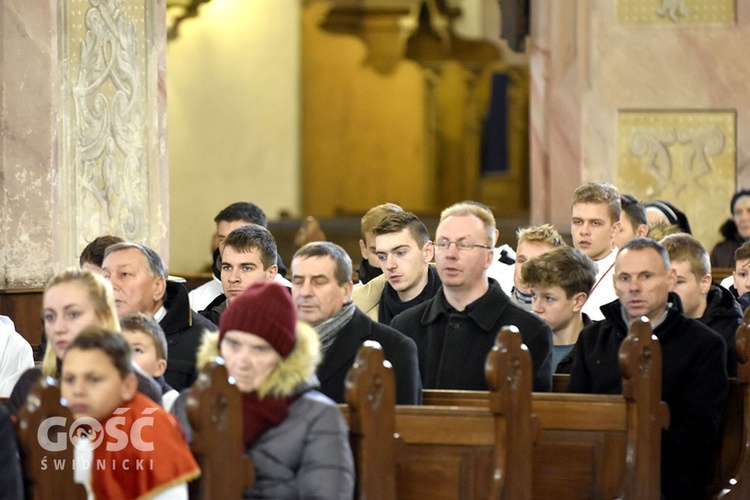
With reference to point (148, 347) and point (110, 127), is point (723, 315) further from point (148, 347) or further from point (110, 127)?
point (110, 127)

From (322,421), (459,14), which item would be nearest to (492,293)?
(322,421)

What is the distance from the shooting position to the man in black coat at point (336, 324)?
523 centimetres

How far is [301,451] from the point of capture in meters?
4.22

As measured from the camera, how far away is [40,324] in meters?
8.03

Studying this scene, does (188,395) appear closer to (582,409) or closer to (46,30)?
(582,409)

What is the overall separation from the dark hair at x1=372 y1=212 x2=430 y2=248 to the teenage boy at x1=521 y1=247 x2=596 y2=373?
62cm

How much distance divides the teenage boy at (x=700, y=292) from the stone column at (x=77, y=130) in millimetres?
3612

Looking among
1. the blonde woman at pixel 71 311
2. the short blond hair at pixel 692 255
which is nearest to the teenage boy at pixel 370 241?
the short blond hair at pixel 692 255

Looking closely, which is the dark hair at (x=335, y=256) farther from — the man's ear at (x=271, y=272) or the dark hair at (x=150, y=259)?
the man's ear at (x=271, y=272)

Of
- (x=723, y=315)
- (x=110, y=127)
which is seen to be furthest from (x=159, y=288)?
(x=110, y=127)

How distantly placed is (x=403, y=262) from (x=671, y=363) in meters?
1.52

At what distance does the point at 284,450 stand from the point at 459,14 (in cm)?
1350

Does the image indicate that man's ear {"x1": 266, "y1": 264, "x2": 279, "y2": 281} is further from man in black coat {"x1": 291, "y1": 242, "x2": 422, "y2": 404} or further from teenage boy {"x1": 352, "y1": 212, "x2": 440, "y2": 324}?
man in black coat {"x1": 291, "y1": 242, "x2": 422, "y2": 404}

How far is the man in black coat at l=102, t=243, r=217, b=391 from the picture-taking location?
19.3 ft
